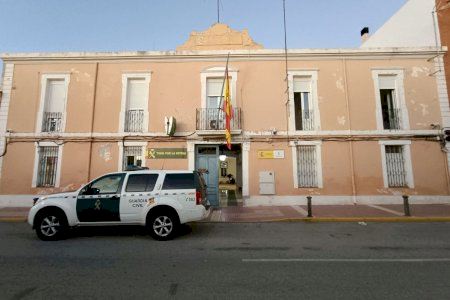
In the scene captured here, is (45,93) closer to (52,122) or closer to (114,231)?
(52,122)

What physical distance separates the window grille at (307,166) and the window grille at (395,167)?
350 cm

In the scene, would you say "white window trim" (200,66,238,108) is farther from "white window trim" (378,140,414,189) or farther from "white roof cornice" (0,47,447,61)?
"white window trim" (378,140,414,189)

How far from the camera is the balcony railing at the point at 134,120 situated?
13164 millimetres

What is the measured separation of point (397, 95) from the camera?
13.3 m

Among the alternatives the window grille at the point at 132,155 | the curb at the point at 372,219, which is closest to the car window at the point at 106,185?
the curb at the point at 372,219

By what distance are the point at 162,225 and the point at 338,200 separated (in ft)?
29.3

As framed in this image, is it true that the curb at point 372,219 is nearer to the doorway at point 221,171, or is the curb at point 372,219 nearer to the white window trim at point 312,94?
the doorway at point 221,171

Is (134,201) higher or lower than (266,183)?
lower

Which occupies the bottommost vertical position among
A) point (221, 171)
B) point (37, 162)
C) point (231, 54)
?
point (221, 171)

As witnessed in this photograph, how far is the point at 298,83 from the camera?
44.8ft

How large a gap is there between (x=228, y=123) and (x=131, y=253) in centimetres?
757

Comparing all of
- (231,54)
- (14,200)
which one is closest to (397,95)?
(231,54)

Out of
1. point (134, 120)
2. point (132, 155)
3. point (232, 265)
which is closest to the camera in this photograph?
point (232, 265)

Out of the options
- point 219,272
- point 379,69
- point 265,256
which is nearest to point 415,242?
point 265,256
